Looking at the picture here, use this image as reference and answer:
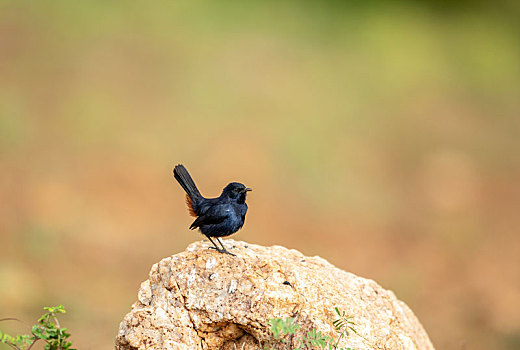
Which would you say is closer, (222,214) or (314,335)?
(314,335)

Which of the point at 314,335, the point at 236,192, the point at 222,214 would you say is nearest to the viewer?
the point at 314,335

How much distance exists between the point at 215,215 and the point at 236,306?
0.79 m

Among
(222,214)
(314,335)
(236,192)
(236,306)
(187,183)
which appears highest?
(187,183)

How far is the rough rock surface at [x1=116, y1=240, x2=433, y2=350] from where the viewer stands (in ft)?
12.6

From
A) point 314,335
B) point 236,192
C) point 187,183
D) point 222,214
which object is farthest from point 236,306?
point 187,183

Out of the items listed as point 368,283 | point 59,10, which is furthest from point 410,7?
point 368,283

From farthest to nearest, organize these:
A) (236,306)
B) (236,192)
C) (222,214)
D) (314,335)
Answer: (236,192)
(222,214)
(236,306)
(314,335)

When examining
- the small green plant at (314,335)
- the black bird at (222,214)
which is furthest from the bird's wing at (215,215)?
the small green plant at (314,335)

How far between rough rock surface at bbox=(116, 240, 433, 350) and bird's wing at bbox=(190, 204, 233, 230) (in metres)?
0.22

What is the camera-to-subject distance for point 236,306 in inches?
153

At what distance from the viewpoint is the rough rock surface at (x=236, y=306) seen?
384cm

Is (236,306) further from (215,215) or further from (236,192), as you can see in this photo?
(236,192)

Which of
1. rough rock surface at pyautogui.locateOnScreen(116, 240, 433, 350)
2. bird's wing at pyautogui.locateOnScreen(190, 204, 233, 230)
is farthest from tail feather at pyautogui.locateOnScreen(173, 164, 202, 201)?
rough rock surface at pyautogui.locateOnScreen(116, 240, 433, 350)

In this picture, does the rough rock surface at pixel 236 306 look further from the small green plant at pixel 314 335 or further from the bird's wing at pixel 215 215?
the bird's wing at pixel 215 215
